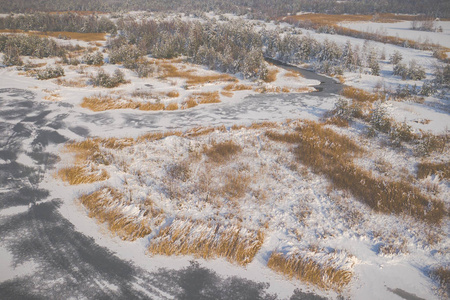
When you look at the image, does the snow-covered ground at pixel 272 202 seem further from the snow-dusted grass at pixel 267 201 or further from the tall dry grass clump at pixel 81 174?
the tall dry grass clump at pixel 81 174

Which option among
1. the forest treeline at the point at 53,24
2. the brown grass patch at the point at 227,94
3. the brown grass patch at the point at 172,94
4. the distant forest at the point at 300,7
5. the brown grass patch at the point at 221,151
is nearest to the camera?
the brown grass patch at the point at 221,151

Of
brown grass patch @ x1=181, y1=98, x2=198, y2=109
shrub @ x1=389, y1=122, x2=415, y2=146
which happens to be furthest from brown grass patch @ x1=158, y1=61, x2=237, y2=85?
shrub @ x1=389, y1=122, x2=415, y2=146

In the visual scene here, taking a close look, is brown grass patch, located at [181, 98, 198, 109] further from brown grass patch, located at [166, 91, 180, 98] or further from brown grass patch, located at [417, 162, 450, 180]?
brown grass patch, located at [417, 162, 450, 180]

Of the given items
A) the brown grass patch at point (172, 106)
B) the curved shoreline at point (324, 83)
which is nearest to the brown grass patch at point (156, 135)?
the brown grass patch at point (172, 106)

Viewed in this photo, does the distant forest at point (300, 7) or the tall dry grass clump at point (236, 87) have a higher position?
the distant forest at point (300, 7)

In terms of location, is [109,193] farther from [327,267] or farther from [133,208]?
[327,267]

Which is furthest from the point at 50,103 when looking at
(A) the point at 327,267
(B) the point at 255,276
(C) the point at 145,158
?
(A) the point at 327,267

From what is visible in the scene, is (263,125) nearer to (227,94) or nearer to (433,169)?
(227,94)
